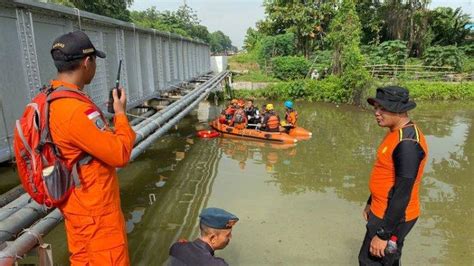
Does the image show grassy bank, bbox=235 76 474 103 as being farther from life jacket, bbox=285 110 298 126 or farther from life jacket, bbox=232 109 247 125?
life jacket, bbox=232 109 247 125

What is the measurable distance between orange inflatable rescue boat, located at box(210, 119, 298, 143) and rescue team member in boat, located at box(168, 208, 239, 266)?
34.9ft

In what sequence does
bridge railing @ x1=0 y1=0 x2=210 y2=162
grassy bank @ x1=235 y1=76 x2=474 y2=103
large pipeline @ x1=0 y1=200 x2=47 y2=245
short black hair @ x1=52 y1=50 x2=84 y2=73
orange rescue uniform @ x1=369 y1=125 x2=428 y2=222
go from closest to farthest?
1. short black hair @ x1=52 y1=50 x2=84 y2=73
2. large pipeline @ x1=0 y1=200 x2=47 y2=245
3. orange rescue uniform @ x1=369 y1=125 x2=428 y2=222
4. bridge railing @ x1=0 y1=0 x2=210 y2=162
5. grassy bank @ x1=235 y1=76 x2=474 y2=103

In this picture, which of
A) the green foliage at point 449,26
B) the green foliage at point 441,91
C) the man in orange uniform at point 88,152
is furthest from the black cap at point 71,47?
the green foliage at point 449,26

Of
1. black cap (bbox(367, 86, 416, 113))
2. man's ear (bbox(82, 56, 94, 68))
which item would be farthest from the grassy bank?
man's ear (bbox(82, 56, 94, 68))

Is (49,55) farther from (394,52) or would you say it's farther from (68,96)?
(394,52)

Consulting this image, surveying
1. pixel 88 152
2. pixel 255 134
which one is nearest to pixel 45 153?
pixel 88 152

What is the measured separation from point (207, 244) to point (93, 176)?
2.75ft

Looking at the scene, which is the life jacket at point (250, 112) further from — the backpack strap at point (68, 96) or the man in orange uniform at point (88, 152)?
the backpack strap at point (68, 96)

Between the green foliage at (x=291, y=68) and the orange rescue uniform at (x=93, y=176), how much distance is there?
26400mm

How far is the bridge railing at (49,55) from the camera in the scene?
3.81 meters

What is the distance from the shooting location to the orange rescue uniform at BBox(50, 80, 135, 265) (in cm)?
205

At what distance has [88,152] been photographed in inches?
82.4

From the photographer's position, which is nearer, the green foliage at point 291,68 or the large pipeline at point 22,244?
the large pipeline at point 22,244

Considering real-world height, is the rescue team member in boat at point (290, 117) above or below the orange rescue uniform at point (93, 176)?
below
